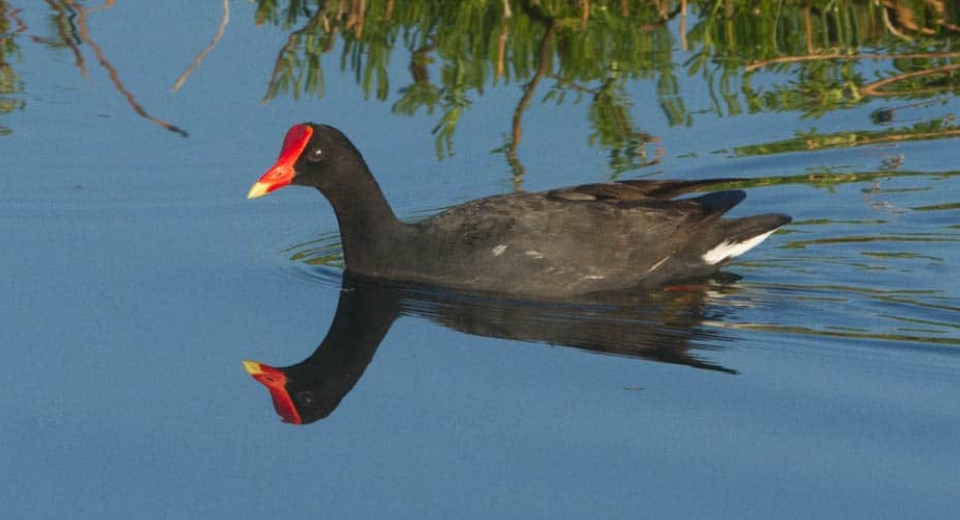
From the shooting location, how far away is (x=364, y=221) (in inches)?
323

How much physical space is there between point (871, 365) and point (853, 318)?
68cm

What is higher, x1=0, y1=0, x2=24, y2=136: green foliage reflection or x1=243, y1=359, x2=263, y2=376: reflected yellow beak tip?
x1=0, y1=0, x2=24, y2=136: green foliage reflection

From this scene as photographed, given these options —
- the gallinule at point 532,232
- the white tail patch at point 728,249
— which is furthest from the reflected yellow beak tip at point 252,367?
the white tail patch at point 728,249

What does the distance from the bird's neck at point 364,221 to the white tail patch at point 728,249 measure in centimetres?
140

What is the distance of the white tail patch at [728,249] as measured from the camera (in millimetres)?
8180

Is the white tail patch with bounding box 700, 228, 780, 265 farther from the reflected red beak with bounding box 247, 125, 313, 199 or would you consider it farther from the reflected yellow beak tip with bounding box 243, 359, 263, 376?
the reflected yellow beak tip with bounding box 243, 359, 263, 376

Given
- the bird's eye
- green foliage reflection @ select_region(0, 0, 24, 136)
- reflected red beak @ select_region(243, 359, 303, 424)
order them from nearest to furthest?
1. reflected red beak @ select_region(243, 359, 303, 424)
2. the bird's eye
3. green foliage reflection @ select_region(0, 0, 24, 136)

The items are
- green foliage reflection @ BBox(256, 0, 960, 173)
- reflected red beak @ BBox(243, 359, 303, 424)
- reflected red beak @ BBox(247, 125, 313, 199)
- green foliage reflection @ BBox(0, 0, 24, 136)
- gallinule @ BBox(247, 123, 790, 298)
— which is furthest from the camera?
green foliage reflection @ BBox(256, 0, 960, 173)

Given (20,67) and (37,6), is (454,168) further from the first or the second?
(37,6)

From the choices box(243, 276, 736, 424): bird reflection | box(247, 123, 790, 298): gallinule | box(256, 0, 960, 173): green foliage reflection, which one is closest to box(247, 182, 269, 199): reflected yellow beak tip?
box(247, 123, 790, 298): gallinule

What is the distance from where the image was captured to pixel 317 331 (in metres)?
7.38

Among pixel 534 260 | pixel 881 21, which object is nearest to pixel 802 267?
pixel 534 260

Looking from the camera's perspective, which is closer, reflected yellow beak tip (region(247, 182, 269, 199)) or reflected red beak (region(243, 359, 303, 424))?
reflected red beak (region(243, 359, 303, 424))

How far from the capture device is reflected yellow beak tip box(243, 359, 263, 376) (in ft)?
22.1
